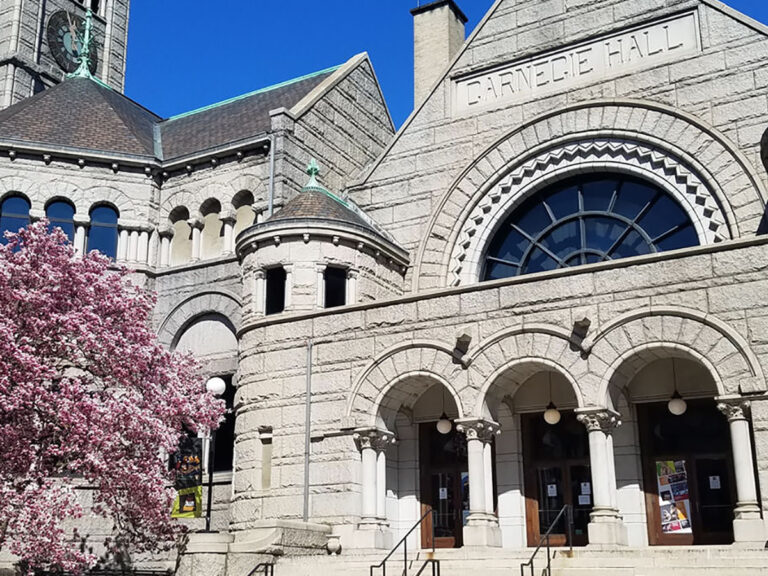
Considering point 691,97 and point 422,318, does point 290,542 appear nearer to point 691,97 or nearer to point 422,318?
point 422,318

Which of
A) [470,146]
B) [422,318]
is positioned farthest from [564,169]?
[422,318]

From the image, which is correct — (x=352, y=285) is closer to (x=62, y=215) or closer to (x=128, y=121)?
(x=62, y=215)

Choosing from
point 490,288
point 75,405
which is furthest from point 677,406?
point 75,405

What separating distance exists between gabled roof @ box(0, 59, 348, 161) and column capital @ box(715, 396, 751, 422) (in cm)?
1572

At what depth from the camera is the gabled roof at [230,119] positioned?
3045cm

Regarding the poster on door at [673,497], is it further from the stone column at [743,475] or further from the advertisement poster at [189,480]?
the advertisement poster at [189,480]

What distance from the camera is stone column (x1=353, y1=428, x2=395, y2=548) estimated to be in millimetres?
20500

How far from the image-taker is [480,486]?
1977 centimetres

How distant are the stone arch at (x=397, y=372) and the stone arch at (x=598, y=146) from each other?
4.41 metres

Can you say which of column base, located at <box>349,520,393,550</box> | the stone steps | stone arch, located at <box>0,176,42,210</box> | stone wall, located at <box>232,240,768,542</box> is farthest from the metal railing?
stone arch, located at <box>0,176,42,210</box>

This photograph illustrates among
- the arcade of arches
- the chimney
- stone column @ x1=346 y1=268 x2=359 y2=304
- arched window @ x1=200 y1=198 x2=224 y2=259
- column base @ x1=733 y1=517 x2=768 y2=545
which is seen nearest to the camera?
column base @ x1=733 y1=517 x2=768 y2=545

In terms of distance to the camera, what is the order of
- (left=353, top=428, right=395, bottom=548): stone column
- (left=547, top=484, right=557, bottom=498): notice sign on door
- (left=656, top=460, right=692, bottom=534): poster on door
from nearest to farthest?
(left=656, top=460, right=692, bottom=534): poster on door < (left=353, top=428, right=395, bottom=548): stone column < (left=547, top=484, right=557, bottom=498): notice sign on door

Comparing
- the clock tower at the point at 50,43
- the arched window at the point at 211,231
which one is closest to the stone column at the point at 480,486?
the arched window at the point at 211,231

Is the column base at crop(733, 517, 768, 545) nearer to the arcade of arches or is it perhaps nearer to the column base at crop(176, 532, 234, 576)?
the arcade of arches
